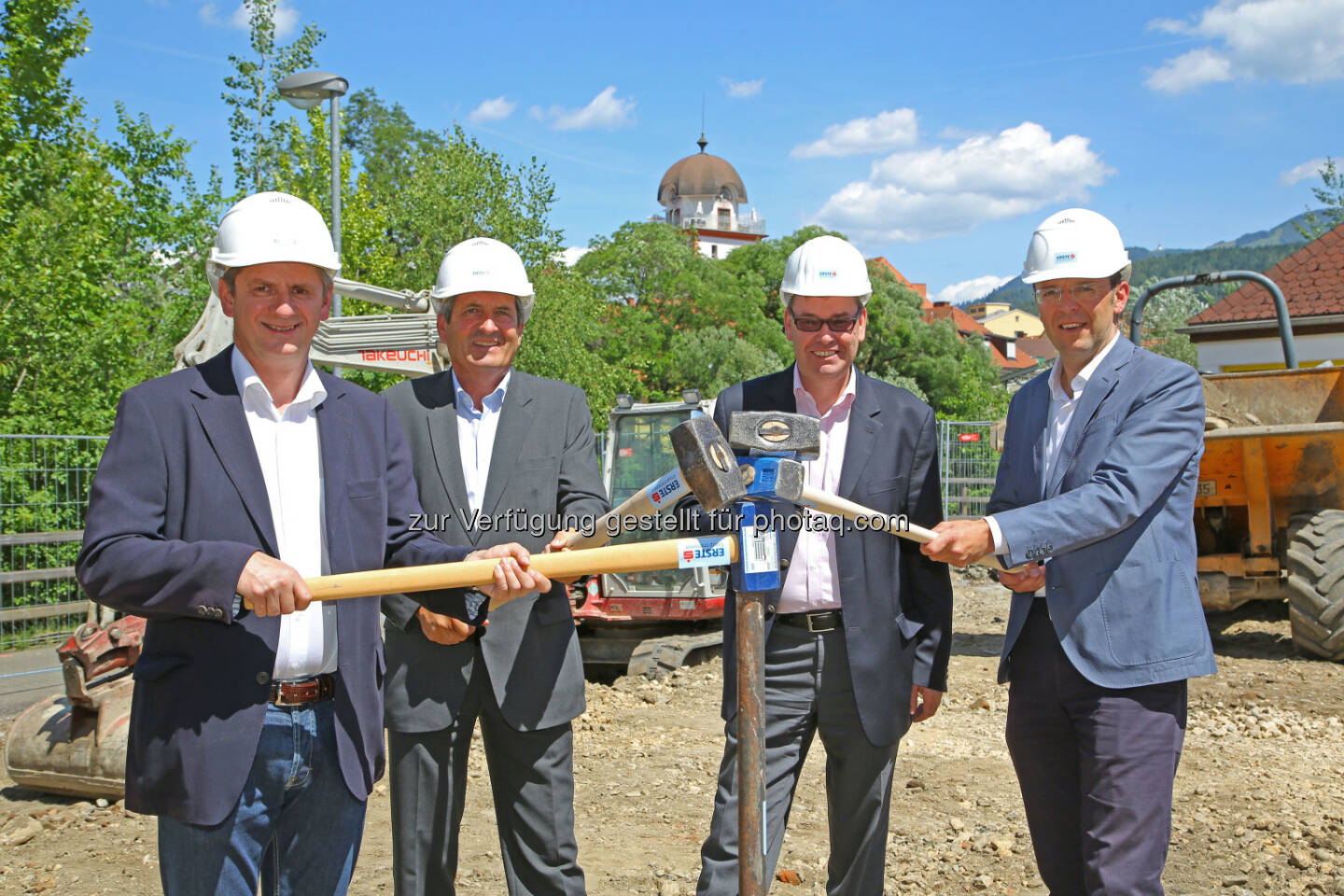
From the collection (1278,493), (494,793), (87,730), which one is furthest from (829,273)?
(1278,493)

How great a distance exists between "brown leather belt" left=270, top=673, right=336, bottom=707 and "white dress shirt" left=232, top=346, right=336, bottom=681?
0.02 metres

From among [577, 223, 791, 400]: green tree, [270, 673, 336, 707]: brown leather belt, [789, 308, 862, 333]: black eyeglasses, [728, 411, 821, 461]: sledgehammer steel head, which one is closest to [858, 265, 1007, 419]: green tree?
[577, 223, 791, 400]: green tree

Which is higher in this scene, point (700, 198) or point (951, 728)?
point (700, 198)

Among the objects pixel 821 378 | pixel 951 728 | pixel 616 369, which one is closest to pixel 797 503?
pixel 821 378

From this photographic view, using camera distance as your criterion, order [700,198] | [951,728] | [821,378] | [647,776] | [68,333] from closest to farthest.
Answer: [821,378] < [647,776] < [951,728] < [68,333] < [700,198]

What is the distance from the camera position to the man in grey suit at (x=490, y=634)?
315 centimetres

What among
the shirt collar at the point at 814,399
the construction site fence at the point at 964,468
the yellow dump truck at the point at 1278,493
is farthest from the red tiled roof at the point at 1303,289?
the shirt collar at the point at 814,399

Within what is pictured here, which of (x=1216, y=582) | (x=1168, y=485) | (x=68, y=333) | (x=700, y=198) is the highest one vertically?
(x=700, y=198)

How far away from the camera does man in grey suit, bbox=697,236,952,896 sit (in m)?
3.19

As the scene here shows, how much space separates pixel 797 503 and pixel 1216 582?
734 centimetres

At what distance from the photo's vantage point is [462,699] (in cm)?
316

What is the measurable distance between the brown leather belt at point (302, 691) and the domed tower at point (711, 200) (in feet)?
342

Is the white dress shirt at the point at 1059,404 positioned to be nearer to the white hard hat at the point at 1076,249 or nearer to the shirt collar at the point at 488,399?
the white hard hat at the point at 1076,249

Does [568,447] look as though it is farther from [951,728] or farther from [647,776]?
[951,728]
